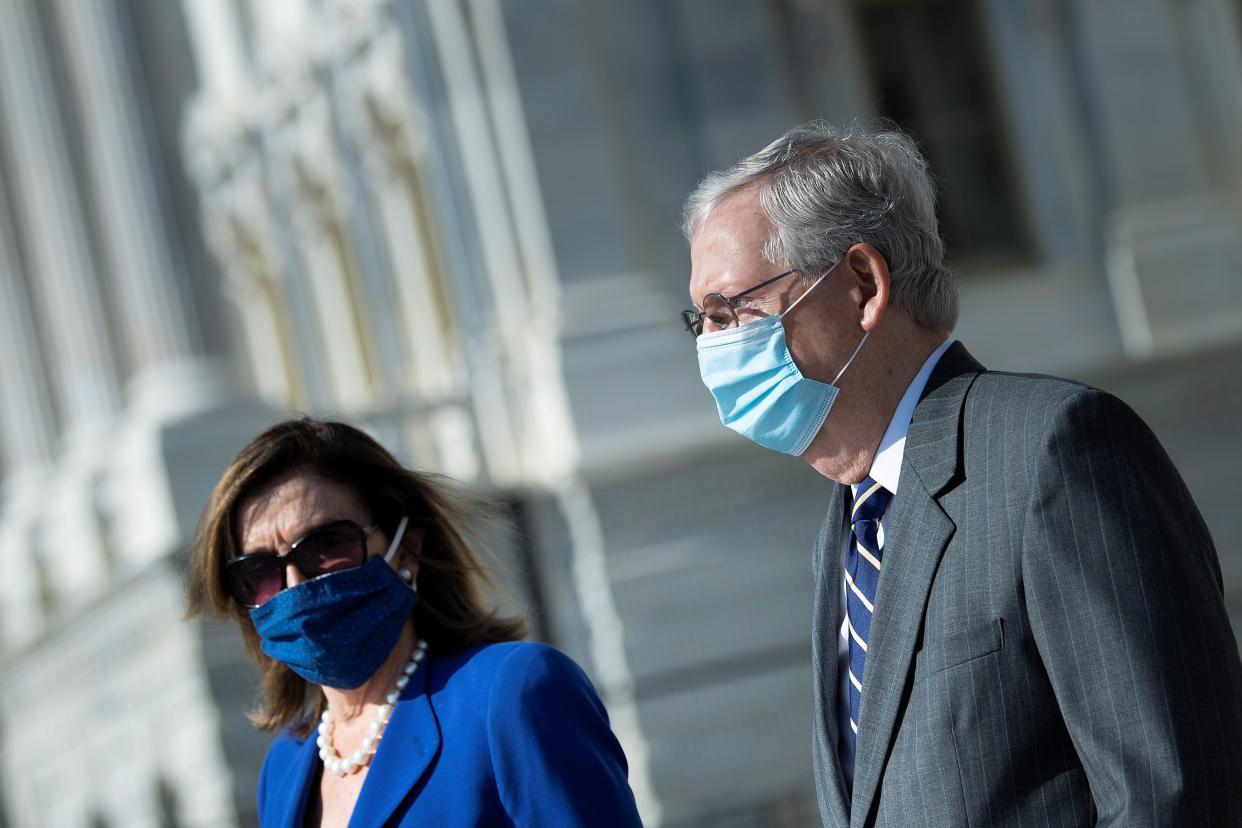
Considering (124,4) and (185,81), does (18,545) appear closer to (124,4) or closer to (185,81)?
(185,81)

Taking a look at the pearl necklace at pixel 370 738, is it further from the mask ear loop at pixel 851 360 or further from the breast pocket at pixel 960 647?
the breast pocket at pixel 960 647

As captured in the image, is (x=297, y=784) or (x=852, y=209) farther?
(x=297, y=784)

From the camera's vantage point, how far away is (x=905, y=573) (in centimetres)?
275

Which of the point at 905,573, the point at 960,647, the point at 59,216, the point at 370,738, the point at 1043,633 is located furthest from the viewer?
the point at 59,216

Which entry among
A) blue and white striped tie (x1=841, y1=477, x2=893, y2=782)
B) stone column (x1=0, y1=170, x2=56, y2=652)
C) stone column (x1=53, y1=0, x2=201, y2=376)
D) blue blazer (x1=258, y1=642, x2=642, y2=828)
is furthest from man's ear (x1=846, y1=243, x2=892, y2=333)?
stone column (x1=0, y1=170, x2=56, y2=652)

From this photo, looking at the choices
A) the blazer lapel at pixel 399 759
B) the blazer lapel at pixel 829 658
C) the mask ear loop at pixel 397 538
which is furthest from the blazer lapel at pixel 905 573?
the mask ear loop at pixel 397 538

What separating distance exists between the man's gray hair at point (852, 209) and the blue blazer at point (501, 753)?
90cm

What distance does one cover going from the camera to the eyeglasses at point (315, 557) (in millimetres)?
3672

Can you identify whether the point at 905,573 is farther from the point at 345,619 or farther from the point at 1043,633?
the point at 345,619

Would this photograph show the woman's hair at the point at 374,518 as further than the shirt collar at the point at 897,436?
Yes

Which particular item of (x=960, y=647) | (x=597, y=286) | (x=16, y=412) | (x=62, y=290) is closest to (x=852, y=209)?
(x=960, y=647)

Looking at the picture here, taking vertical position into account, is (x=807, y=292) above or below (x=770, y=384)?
above

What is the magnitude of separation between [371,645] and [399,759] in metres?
0.26

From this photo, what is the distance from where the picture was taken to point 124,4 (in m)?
14.9
